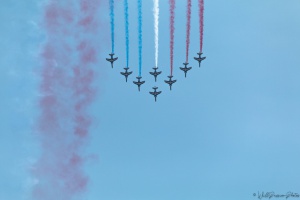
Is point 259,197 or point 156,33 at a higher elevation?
point 156,33

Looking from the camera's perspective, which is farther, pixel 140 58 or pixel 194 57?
pixel 194 57

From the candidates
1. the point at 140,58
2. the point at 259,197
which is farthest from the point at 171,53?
the point at 259,197

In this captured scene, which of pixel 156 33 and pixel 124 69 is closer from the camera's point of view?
pixel 156 33

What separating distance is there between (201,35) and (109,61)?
56.8 feet

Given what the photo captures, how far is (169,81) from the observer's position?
10581 centimetres

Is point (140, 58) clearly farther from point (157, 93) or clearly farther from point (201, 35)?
point (157, 93)

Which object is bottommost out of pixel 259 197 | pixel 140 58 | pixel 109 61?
pixel 259 197

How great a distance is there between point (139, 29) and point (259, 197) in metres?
25.6

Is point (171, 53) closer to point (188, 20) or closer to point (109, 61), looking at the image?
point (188, 20)

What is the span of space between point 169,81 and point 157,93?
8.21 ft

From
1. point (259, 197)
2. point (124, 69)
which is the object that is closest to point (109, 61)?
point (124, 69)

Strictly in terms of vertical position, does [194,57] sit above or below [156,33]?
above

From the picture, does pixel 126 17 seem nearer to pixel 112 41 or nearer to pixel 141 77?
pixel 112 41

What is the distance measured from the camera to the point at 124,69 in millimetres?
105625
